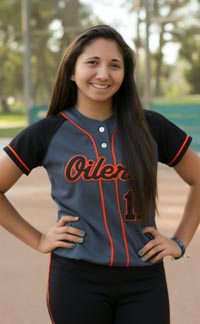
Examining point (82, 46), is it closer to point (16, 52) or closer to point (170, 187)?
point (170, 187)

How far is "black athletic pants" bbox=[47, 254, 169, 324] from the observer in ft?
6.78

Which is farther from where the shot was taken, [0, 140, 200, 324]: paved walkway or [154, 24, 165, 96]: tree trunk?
[154, 24, 165, 96]: tree trunk

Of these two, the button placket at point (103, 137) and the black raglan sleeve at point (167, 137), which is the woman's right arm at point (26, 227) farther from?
the black raglan sleeve at point (167, 137)

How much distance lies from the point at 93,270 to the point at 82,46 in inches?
29.9

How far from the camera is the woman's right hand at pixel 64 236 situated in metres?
2.08

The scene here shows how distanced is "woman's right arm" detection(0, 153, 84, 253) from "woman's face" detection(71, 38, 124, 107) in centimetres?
37

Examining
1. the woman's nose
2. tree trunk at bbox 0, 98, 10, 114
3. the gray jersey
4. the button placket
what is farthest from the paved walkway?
tree trunk at bbox 0, 98, 10, 114

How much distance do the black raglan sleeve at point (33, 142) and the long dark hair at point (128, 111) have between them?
12cm

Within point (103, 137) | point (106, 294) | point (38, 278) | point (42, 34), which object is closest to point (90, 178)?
point (103, 137)

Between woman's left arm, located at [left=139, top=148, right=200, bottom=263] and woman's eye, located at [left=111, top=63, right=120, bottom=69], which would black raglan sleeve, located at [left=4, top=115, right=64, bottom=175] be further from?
woman's left arm, located at [left=139, top=148, right=200, bottom=263]

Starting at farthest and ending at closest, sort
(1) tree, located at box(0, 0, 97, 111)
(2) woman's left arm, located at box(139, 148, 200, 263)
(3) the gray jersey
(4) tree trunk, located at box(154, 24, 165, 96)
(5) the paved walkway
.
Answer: (1) tree, located at box(0, 0, 97, 111), (4) tree trunk, located at box(154, 24, 165, 96), (5) the paved walkway, (2) woman's left arm, located at box(139, 148, 200, 263), (3) the gray jersey

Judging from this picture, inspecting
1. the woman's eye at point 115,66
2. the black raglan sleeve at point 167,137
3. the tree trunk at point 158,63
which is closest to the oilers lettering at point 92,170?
the black raglan sleeve at point 167,137

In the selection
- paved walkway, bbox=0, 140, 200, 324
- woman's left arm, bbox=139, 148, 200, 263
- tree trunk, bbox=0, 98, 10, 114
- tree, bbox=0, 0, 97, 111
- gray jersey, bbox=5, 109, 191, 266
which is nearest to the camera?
gray jersey, bbox=5, 109, 191, 266

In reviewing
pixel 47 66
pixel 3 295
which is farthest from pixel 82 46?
pixel 47 66
